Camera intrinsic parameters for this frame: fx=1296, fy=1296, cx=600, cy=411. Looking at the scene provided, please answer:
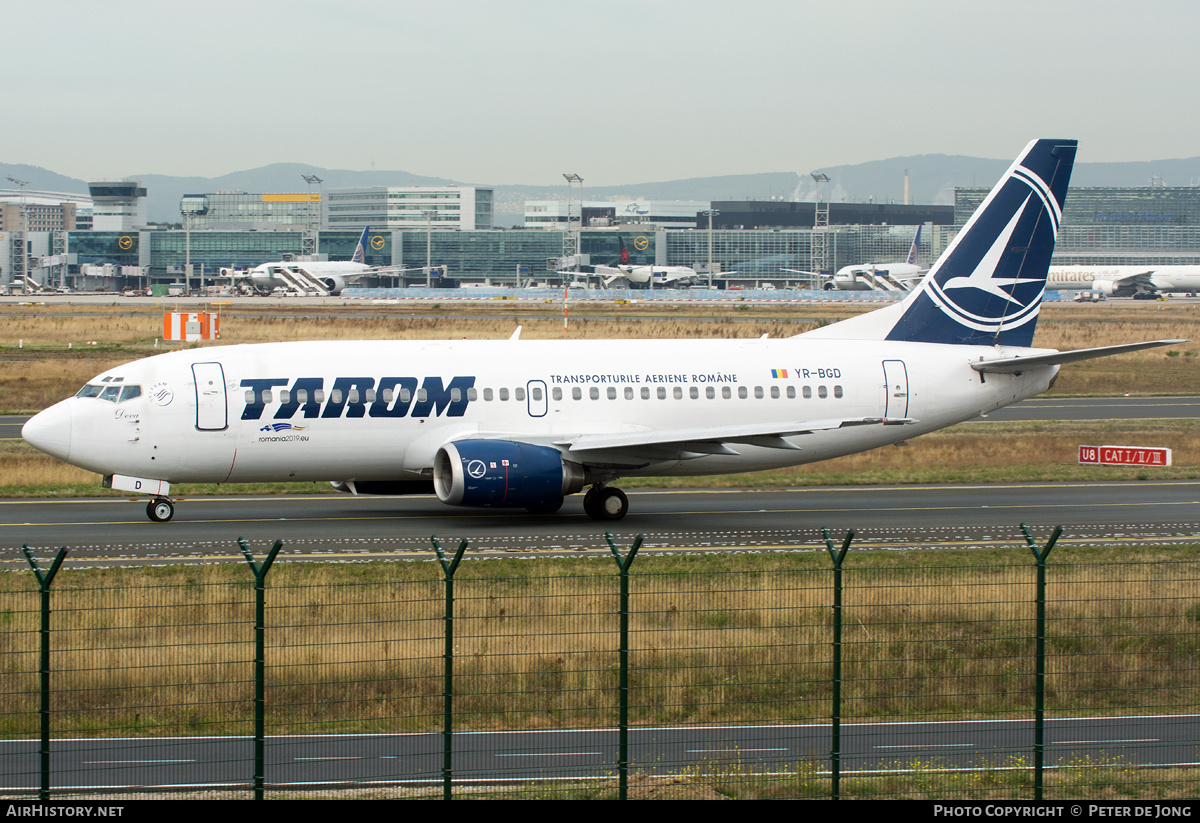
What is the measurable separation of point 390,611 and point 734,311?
107091 mm

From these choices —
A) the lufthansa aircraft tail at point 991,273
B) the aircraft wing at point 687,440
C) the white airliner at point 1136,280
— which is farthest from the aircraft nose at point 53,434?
the white airliner at point 1136,280

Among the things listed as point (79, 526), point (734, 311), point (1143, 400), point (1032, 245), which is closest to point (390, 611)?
point (79, 526)

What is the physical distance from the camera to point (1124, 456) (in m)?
41.0

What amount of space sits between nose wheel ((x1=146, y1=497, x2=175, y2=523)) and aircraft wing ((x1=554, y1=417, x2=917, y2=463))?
921 cm

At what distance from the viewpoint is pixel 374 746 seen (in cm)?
1502

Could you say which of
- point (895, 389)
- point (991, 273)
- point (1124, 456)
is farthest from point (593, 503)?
point (1124, 456)

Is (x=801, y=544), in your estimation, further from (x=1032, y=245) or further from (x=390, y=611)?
(x=1032, y=245)

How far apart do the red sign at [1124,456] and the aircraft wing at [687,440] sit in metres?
12.8

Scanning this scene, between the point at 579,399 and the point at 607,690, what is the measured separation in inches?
671

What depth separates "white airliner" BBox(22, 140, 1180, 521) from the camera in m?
29.6

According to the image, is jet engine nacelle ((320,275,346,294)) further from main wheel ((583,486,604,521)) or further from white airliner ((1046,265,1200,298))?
main wheel ((583,486,604,521))

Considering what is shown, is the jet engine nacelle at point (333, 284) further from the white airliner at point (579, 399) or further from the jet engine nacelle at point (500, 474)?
the jet engine nacelle at point (500, 474)

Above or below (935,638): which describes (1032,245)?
above

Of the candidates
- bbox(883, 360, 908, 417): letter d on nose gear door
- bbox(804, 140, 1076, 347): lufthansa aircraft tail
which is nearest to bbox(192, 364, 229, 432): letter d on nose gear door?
bbox(804, 140, 1076, 347): lufthansa aircraft tail
